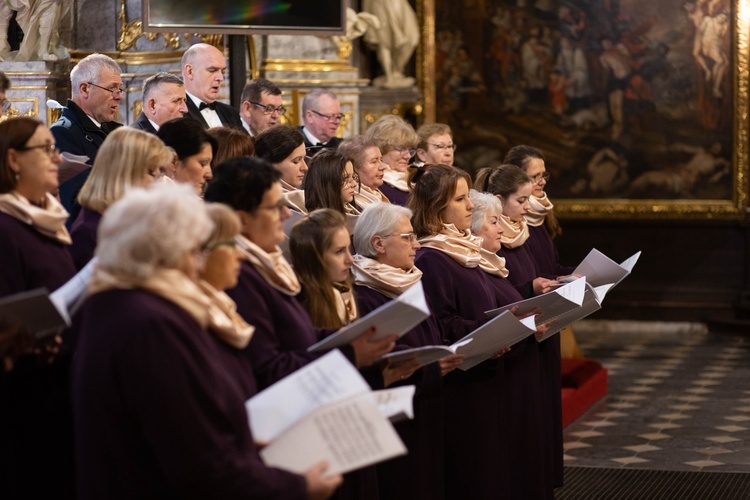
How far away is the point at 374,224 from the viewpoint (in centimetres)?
486

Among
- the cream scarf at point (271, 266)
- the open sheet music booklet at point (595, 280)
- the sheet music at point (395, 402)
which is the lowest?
the open sheet music booklet at point (595, 280)

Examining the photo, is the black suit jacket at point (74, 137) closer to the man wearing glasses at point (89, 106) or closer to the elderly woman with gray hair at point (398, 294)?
the man wearing glasses at point (89, 106)

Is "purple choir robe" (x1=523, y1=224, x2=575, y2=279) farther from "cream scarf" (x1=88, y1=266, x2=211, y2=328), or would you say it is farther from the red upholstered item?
"cream scarf" (x1=88, y1=266, x2=211, y2=328)

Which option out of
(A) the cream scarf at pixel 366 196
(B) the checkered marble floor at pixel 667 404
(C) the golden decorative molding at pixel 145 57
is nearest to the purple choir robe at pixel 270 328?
(A) the cream scarf at pixel 366 196

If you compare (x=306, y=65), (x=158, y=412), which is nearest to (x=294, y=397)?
(x=158, y=412)

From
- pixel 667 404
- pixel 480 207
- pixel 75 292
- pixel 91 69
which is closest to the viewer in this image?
pixel 75 292

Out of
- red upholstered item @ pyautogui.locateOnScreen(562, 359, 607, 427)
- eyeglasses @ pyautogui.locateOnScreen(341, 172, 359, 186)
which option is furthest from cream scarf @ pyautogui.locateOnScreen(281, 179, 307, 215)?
red upholstered item @ pyautogui.locateOnScreen(562, 359, 607, 427)

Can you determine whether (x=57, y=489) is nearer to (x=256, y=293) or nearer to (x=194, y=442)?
(x=256, y=293)

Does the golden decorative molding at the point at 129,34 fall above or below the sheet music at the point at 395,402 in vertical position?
above

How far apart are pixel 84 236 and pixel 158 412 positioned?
149cm

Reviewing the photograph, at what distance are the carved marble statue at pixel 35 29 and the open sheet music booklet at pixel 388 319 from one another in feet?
20.7

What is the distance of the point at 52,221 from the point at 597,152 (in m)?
12.3

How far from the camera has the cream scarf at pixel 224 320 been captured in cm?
299

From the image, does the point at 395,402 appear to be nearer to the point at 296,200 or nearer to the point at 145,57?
the point at 296,200
